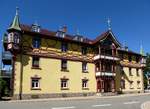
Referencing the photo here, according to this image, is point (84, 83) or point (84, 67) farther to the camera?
point (84, 67)

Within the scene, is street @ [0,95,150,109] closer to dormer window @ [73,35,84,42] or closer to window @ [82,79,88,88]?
window @ [82,79,88,88]

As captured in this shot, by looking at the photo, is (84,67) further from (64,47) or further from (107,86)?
(107,86)

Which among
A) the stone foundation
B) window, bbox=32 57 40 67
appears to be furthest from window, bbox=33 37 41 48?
the stone foundation

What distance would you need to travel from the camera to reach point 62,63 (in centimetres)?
3634

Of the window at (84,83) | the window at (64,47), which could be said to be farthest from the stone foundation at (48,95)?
the window at (64,47)

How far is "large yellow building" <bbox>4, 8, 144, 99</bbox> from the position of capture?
3183cm

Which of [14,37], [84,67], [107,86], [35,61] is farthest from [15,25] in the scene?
[107,86]

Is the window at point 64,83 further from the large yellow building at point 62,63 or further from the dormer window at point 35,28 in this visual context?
the dormer window at point 35,28

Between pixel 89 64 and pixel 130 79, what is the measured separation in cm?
1247

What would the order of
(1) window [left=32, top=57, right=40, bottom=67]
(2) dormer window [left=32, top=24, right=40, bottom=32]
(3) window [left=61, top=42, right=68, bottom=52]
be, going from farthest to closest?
1. (3) window [left=61, top=42, right=68, bottom=52]
2. (2) dormer window [left=32, top=24, right=40, bottom=32]
3. (1) window [left=32, top=57, right=40, bottom=67]

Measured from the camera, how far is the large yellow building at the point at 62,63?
3183 centimetres

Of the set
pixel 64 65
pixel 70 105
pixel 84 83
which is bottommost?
pixel 70 105

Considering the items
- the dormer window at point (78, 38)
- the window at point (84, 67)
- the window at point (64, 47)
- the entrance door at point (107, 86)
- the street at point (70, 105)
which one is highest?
the dormer window at point (78, 38)

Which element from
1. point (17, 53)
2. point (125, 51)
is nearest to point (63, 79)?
point (17, 53)
